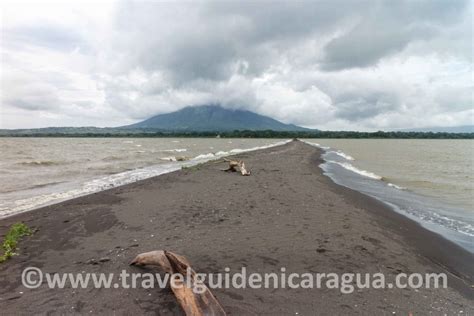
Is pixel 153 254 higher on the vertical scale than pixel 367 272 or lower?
higher

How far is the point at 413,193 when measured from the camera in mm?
17391

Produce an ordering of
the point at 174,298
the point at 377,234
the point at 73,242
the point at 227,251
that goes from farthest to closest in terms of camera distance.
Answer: the point at 377,234, the point at 73,242, the point at 227,251, the point at 174,298

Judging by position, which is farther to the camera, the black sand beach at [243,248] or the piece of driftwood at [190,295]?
the black sand beach at [243,248]

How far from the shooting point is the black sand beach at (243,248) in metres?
5.04

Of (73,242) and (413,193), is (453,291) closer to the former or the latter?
(73,242)

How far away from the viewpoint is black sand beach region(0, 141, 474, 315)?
504cm

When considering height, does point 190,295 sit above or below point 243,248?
above

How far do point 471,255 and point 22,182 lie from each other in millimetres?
22684

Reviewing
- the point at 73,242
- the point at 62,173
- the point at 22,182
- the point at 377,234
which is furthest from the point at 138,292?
the point at 62,173

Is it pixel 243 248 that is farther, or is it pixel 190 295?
pixel 243 248

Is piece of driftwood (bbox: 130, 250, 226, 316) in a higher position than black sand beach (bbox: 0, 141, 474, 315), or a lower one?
higher

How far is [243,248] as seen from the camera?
7234 millimetres

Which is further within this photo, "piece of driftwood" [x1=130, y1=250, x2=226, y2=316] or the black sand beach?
the black sand beach

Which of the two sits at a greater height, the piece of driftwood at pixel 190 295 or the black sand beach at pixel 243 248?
the piece of driftwood at pixel 190 295
